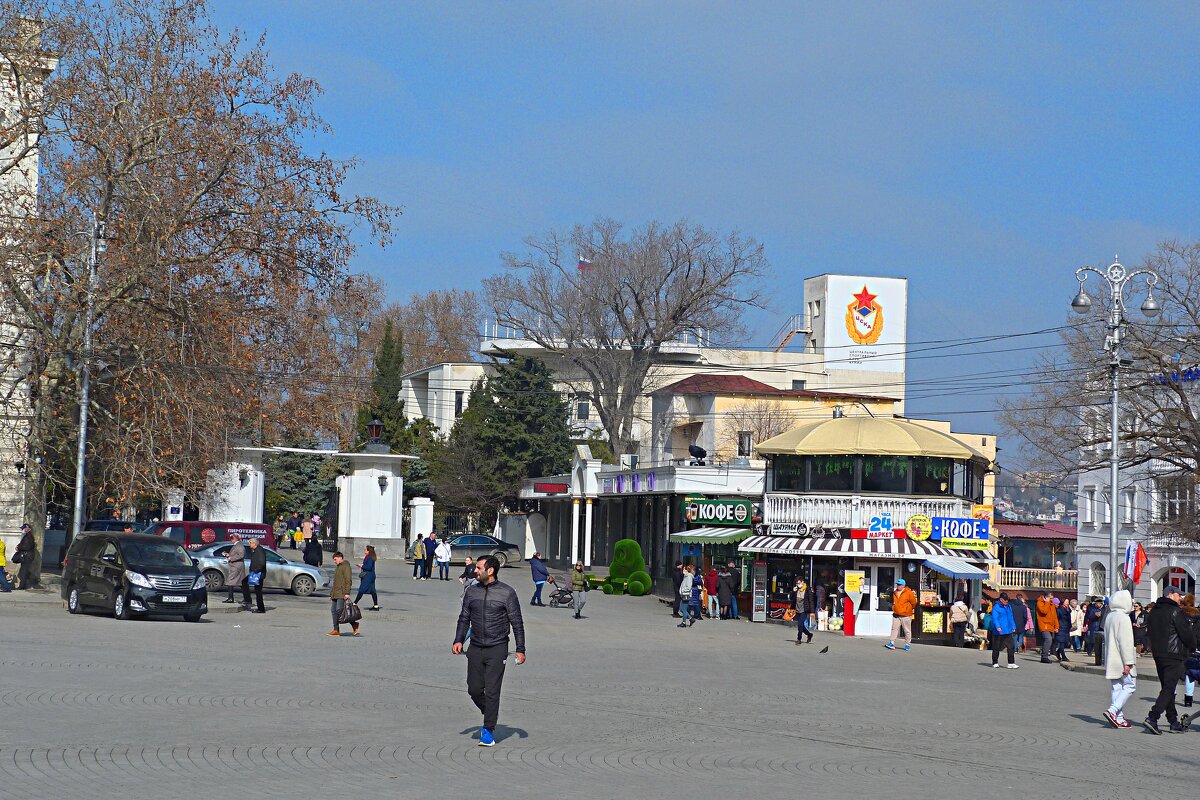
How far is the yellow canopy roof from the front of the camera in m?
41.2

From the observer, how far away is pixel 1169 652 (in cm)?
1694

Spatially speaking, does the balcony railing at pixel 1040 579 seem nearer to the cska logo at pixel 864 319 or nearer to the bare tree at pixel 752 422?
the bare tree at pixel 752 422

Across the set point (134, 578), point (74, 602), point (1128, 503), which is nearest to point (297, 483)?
point (1128, 503)

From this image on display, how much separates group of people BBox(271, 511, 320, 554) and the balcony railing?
33.1m

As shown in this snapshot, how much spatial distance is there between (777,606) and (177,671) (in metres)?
26.5

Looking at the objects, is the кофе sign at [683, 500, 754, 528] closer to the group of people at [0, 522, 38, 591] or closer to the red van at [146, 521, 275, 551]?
the red van at [146, 521, 275, 551]

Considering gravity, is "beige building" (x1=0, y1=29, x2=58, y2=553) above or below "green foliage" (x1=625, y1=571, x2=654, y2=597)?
above

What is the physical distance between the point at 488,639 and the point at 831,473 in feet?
98.4

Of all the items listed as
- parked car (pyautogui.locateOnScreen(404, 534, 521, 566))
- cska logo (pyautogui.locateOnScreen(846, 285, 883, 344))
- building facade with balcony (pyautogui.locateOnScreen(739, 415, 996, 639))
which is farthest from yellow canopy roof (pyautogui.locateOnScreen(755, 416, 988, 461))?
cska logo (pyautogui.locateOnScreen(846, 285, 883, 344))

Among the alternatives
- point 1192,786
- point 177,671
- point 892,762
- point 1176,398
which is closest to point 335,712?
point 177,671

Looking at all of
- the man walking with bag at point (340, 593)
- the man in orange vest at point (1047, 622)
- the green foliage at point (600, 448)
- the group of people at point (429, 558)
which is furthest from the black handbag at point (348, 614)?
the green foliage at point (600, 448)

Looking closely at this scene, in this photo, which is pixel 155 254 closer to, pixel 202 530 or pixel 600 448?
pixel 202 530

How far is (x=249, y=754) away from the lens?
459 inches

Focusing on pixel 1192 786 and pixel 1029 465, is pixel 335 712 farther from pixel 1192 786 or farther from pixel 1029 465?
pixel 1029 465
